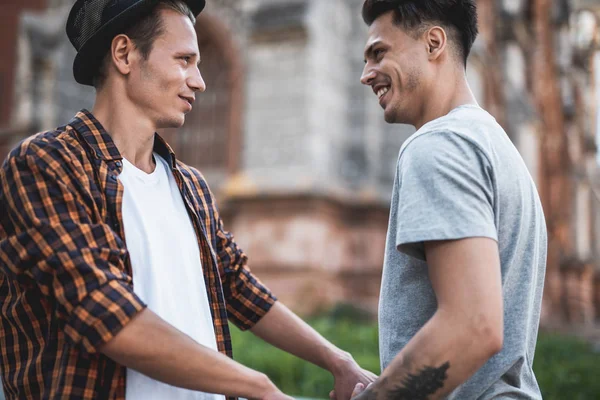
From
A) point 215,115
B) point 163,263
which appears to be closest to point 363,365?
point 163,263

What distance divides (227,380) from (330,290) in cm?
990

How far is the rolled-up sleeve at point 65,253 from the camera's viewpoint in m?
1.61

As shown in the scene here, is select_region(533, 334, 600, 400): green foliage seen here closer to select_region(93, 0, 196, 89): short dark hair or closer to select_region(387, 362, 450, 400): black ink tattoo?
select_region(387, 362, 450, 400): black ink tattoo

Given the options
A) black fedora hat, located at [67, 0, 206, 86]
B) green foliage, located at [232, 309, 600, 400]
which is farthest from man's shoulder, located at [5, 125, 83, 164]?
green foliage, located at [232, 309, 600, 400]

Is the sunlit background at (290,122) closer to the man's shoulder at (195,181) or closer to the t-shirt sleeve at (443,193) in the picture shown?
the man's shoulder at (195,181)

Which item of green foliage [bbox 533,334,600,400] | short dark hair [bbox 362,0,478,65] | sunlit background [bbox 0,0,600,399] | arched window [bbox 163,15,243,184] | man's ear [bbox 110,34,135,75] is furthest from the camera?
arched window [bbox 163,15,243,184]

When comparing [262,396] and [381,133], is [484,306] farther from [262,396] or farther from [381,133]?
[381,133]

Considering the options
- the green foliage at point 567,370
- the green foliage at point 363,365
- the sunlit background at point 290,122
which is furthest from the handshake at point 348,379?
the sunlit background at point 290,122

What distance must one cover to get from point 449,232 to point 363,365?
15.8ft

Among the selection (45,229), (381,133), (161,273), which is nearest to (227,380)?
(161,273)

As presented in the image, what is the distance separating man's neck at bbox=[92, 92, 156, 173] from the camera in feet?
6.65

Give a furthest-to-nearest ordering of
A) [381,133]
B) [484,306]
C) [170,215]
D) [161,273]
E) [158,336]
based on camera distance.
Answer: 1. [381,133]
2. [170,215]
3. [161,273]
4. [158,336]
5. [484,306]

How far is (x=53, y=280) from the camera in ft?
5.47

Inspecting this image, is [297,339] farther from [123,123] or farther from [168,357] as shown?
[123,123]
